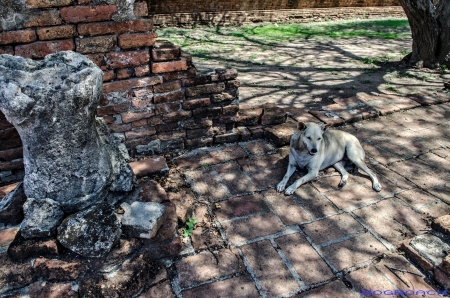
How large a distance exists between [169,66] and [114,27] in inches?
24.4

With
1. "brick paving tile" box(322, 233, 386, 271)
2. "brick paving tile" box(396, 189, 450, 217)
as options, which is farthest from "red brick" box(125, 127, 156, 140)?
"brick paving tile" box(396, 189, 450, 217)

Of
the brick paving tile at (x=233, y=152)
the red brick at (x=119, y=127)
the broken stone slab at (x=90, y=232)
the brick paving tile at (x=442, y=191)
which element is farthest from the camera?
the brick paving tile at (x=233, y=152)

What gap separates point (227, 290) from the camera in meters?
2.25

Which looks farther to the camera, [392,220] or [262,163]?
[262,163]

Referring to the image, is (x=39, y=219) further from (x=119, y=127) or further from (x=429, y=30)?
(x=429, y=30)

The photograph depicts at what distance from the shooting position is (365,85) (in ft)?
19.7

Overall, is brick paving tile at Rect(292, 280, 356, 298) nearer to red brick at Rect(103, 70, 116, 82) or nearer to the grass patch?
red brick at Rect(103, 70, 116, 82)

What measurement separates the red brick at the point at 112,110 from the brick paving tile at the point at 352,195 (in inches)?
85.9

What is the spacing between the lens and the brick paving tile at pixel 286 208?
2.87m

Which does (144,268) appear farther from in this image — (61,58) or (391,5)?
(391,5)

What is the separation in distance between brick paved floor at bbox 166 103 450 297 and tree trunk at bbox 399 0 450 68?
360 cm

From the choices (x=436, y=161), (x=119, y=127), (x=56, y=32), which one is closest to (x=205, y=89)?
(x=119, y=127)

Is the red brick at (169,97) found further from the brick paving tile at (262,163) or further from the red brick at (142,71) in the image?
the brick paving tile at (262,163)

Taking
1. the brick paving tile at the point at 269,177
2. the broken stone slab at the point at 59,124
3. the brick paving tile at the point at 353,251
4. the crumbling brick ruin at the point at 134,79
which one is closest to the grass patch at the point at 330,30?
the crumbling brick ruin at the point at 134,79
